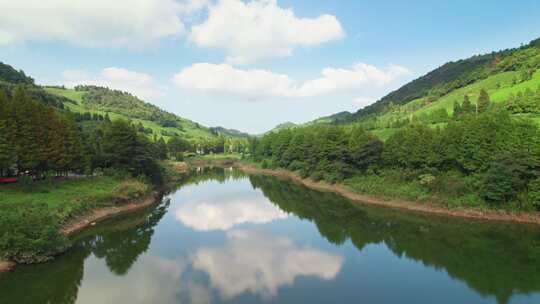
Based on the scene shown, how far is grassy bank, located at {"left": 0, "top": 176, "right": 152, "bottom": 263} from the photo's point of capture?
2464 centimetres

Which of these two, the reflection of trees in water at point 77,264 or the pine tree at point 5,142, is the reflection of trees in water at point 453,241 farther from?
the pine tree at point 5,142

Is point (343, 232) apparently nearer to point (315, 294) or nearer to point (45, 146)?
point (315, 294)

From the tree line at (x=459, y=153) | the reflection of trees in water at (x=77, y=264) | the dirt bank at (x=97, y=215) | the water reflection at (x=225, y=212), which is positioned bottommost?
the water reflection at (x=225, y=212)

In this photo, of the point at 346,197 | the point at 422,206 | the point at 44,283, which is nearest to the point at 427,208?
the point at 422,206

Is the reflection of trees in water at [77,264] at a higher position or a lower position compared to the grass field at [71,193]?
lower

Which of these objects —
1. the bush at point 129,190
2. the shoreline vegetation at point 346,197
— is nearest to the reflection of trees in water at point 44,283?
the shoreline vegetation at point 346,197

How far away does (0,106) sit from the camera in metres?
36.5

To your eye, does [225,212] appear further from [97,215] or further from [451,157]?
[451,157]

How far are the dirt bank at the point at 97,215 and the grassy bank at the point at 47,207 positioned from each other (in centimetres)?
50

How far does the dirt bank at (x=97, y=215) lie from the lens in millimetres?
30556

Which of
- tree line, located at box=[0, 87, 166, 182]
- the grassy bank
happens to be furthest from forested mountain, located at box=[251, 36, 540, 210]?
tree line, located at box=[0, 87, 166, 182]

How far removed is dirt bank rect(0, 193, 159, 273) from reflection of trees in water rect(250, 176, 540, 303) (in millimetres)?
22140

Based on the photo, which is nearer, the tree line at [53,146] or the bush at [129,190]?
the tree line at [53,146]

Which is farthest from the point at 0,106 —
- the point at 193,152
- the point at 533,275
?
the point at 193,152
